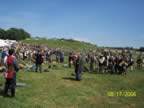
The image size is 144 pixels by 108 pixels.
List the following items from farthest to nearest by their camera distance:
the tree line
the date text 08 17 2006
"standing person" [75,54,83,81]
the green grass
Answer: the tree line < "standing person" [75,54,83,81] < the date text 08 17 2006 < the green grass

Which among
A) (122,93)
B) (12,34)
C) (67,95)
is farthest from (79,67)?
(12,34)

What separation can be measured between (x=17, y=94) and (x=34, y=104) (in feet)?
5.84

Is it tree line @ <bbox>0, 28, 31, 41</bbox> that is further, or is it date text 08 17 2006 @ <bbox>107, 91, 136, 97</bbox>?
tree line @ <bbox>0, 28, 31, 41</bbox>

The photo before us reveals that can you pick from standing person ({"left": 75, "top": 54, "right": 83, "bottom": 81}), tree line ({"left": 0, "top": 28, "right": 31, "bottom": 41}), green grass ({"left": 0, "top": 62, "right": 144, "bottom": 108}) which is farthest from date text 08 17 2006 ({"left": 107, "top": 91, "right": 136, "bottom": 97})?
tree line ({"left": 0, "top": 28, "right": 31, "bottom": 41})

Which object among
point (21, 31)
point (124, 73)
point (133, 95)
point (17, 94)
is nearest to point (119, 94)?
point (133, 95)

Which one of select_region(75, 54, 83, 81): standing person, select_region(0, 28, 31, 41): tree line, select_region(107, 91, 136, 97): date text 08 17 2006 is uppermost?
select_region(0, 28, 31, 41): tree line

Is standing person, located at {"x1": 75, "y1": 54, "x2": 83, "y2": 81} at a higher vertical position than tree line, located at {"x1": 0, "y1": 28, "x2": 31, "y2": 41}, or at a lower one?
lower

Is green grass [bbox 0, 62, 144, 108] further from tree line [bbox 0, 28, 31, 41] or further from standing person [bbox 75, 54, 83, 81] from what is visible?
tree line [bbox 0, 28, 31, 41]

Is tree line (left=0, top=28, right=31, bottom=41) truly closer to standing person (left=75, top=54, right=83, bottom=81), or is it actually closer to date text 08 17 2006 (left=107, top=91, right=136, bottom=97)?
standing person (left=75, top=54, right=83, bottom=81)

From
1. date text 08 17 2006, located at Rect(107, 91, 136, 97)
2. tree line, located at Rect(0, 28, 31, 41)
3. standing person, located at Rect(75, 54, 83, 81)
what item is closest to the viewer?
date text 08 17 2006, located at Rect(107, 91, 136, 97)

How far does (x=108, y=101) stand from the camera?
55.4 ft

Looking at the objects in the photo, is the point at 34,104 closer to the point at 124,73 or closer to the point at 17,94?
the point at 17,94

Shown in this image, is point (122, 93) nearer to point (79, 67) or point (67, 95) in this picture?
point (67, 95)

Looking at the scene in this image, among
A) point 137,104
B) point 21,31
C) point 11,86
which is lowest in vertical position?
point 137,104
